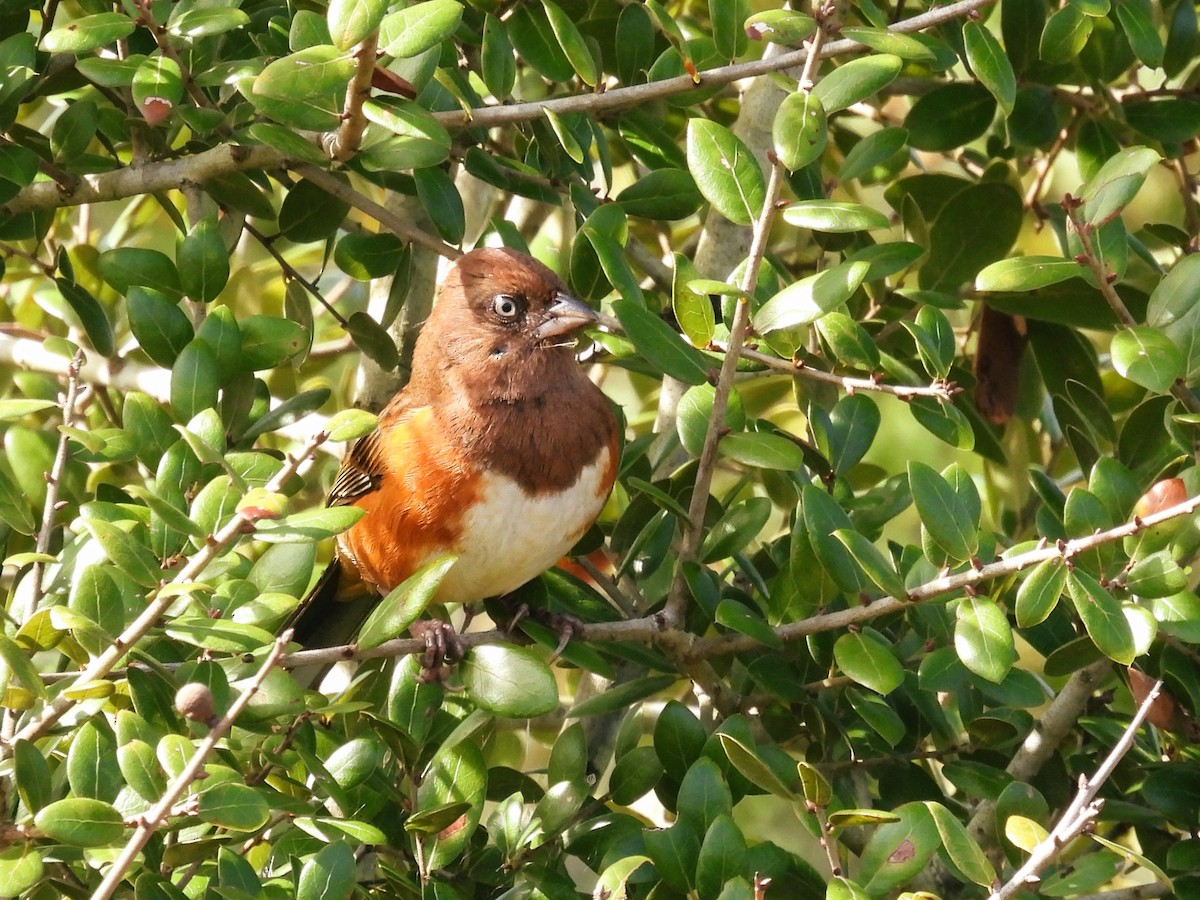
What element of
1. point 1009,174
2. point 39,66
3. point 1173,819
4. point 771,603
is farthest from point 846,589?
point 39,66

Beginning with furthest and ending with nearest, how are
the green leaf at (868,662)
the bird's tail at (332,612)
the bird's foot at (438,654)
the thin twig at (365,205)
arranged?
the bird's tail at (332,612)
the thin twig at (365,205)
the bird's foot at (438,654)
the green leaf at (868,662)

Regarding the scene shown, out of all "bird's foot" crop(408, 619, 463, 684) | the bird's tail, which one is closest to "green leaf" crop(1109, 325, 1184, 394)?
"bird's foot" crop(408, 619, 463, 684)

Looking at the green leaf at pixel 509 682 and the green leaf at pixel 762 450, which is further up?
the green leaf at pixel 762 450

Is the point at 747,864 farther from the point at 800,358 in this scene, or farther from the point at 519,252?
the point at 519,252

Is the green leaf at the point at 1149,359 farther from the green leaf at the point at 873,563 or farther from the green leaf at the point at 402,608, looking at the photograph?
the green leaf at the point at 402,608

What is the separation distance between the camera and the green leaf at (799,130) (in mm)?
2205

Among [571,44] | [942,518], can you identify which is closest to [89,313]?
[571,44]

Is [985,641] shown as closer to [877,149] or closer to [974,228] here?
[877,149]

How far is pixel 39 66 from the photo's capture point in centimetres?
294

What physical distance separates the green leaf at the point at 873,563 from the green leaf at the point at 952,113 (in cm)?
142

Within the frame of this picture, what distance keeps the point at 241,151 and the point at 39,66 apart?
0.49 metres

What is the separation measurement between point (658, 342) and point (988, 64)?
790 millimetres

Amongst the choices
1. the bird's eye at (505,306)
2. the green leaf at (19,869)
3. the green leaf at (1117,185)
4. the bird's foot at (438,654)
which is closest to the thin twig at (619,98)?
the green leaf at (1117,185)

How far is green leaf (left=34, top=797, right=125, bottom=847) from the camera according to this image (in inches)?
75.5
